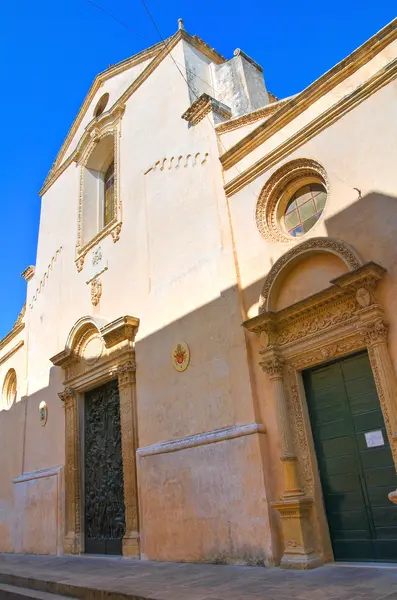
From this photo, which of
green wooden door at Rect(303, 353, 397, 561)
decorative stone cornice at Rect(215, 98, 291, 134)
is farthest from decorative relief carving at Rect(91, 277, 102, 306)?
green wooden door at Rect(303, 353, 397, 561)

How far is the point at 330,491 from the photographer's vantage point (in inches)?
228

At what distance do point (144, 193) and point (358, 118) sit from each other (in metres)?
4.72

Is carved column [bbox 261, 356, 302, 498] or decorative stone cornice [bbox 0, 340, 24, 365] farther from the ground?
decorative stone cornice [bbox 0, 340, 24, 365]

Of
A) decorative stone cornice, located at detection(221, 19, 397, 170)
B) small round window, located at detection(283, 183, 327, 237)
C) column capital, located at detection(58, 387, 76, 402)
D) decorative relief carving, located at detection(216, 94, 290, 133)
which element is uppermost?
decorative relief carving, located at detection(216, 94, 290, 133)

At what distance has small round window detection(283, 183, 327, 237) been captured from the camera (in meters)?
6.63

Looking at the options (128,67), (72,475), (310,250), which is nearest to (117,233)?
(128,67)

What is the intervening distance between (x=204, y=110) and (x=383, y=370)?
555 centimetres

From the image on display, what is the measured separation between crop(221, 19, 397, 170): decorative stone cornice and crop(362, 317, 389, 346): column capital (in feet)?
9.25

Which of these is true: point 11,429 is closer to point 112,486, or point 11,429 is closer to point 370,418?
point 112,486

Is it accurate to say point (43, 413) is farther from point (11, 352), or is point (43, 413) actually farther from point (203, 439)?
point (203, 439)

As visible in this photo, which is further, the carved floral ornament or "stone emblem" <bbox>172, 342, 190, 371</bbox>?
"stone emblem" <bbox>172, 342, 190, 371</bbox>

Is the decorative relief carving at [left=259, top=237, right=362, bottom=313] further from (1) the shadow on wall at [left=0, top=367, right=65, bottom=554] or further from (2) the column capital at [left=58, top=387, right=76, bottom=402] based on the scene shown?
(1) the shadow on wall at [left=0, top=367, right=65, bottom=554]

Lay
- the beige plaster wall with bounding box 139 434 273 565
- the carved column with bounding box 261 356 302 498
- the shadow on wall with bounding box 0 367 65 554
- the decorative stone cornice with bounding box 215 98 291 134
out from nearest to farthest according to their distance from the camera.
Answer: the carved column with bounding box 261 356 302 498 < the beige plaster wall with bounding box 139 434 273 565 < the decorative stone cornice with bounding box 215 98 291 134 < the shadow on wall with bounding box 0 367 65 554

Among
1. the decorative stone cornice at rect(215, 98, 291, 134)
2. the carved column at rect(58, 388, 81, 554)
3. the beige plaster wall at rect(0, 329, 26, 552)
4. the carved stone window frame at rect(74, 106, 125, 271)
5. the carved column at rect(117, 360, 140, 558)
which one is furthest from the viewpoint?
the beige plaster wall at rect(0, 329, 26, 552)
